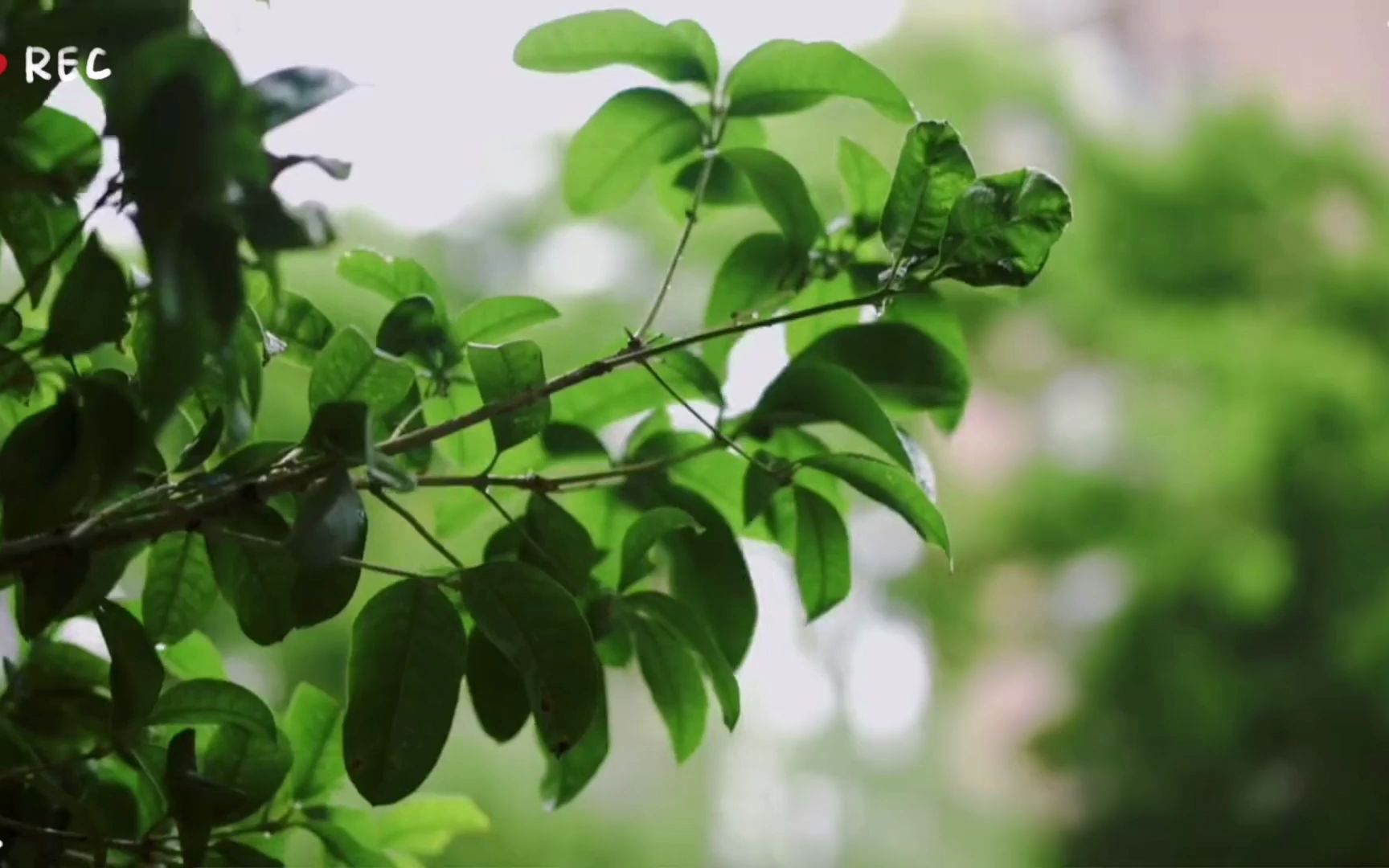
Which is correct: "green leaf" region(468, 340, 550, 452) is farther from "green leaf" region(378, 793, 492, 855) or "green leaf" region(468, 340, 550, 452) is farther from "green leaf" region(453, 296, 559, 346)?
"green leaf" region(378, 793, 492, 855)

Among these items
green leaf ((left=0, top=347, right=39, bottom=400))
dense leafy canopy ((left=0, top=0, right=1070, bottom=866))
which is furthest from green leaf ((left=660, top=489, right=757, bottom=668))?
green leaf ((left=0, top=347, right=39, bottom=400))

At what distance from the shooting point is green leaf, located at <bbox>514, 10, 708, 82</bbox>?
20.6 inches

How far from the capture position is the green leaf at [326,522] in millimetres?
373

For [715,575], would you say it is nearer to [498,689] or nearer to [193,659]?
[498,689]

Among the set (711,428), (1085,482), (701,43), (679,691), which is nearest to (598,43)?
(701,43)

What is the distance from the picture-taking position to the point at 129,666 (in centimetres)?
47

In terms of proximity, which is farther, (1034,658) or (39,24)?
(1034,658)

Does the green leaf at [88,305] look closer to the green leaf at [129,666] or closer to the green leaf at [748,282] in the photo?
the green leaf at [129,666]

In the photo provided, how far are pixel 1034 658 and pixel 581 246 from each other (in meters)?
0.92

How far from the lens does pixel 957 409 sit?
0.56 meters

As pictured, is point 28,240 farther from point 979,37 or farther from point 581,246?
point 979,37

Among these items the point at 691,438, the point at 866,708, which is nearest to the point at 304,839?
the point at 691,438

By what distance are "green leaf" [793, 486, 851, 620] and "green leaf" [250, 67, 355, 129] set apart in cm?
24

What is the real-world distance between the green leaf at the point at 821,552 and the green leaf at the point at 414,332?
0.14m
